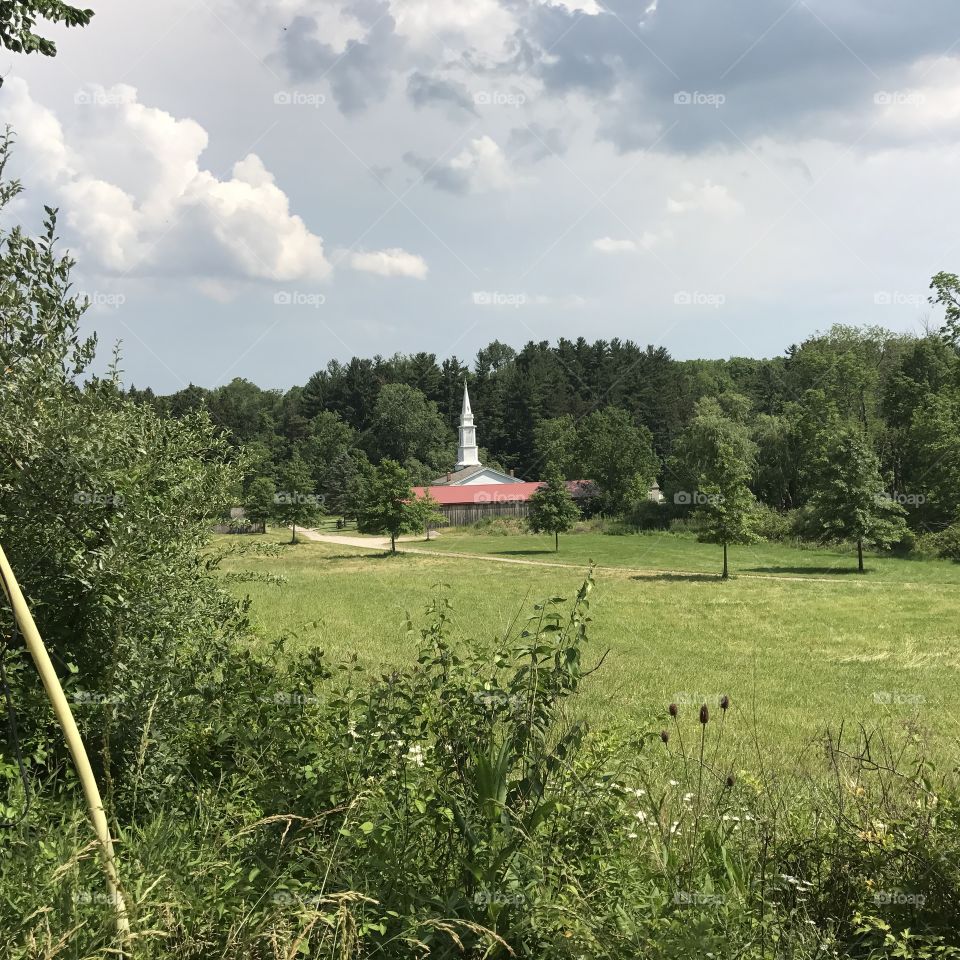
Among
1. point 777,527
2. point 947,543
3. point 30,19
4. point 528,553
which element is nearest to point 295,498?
point 528,553

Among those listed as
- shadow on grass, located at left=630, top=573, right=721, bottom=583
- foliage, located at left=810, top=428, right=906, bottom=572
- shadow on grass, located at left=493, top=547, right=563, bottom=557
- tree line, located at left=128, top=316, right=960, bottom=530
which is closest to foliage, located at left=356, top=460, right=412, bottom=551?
tree line, located at left=128, top=316, right=960, bottom=530

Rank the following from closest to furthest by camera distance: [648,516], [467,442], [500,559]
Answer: [500,559]
[648,516]
[467,442]

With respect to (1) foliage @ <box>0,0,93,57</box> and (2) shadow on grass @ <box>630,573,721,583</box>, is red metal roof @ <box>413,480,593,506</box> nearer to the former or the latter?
(2) shadow on grass @ <box>630,573,721,583</box>

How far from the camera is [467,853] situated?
149 inches

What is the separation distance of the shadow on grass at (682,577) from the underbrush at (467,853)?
95.0ft

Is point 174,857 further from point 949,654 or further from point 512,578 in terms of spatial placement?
point 512,578

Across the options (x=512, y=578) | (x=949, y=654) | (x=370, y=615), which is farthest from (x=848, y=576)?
(x=370, y=615)

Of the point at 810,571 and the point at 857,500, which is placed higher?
the point at 857,500

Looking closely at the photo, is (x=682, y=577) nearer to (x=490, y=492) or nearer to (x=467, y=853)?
(x=467, y=853)

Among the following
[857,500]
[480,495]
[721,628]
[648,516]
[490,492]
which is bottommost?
[721,628]

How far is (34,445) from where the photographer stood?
15.3 feet

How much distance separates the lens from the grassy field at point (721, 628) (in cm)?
1195

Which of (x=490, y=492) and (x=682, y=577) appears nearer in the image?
(x=682, y=577)

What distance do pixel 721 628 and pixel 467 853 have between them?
19389 mm
